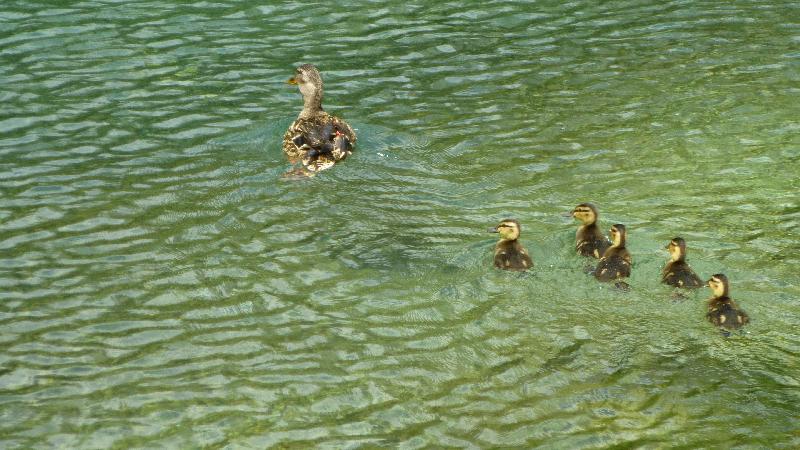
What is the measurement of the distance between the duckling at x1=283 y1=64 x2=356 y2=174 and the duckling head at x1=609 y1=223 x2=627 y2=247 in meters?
2.84

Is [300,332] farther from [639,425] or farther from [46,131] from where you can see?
[46,131]

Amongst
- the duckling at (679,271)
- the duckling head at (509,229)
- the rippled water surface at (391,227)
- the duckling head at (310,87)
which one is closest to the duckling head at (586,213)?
the rippled water surface at (391,227)

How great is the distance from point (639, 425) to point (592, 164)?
4.01 meters

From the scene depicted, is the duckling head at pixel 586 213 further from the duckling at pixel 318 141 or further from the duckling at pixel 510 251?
the duckling at pixel 318 141

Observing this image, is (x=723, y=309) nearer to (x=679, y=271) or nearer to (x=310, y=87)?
(x=679, y=271)

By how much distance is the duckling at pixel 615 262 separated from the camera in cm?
792

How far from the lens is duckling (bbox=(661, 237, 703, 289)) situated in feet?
25.5

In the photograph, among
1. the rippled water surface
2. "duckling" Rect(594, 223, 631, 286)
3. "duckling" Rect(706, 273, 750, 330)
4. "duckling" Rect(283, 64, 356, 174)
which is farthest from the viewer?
"duckling" Rect(283, 64, 356, 174)

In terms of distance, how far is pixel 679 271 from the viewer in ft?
25.6

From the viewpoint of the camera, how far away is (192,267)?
8180mm

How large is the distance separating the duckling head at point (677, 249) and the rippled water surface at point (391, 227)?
27cm

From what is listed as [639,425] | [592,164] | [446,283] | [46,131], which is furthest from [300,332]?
[46,131]

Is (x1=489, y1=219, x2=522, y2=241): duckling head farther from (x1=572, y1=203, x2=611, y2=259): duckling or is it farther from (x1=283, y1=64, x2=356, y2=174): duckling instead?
(x1=283, y1=64, x2=356, y2=174): duckling

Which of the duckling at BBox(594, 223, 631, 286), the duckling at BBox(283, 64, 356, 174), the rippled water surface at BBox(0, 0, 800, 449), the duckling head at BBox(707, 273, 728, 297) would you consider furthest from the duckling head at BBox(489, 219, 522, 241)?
the duckling at BBox(283, 64, 356, 174)
